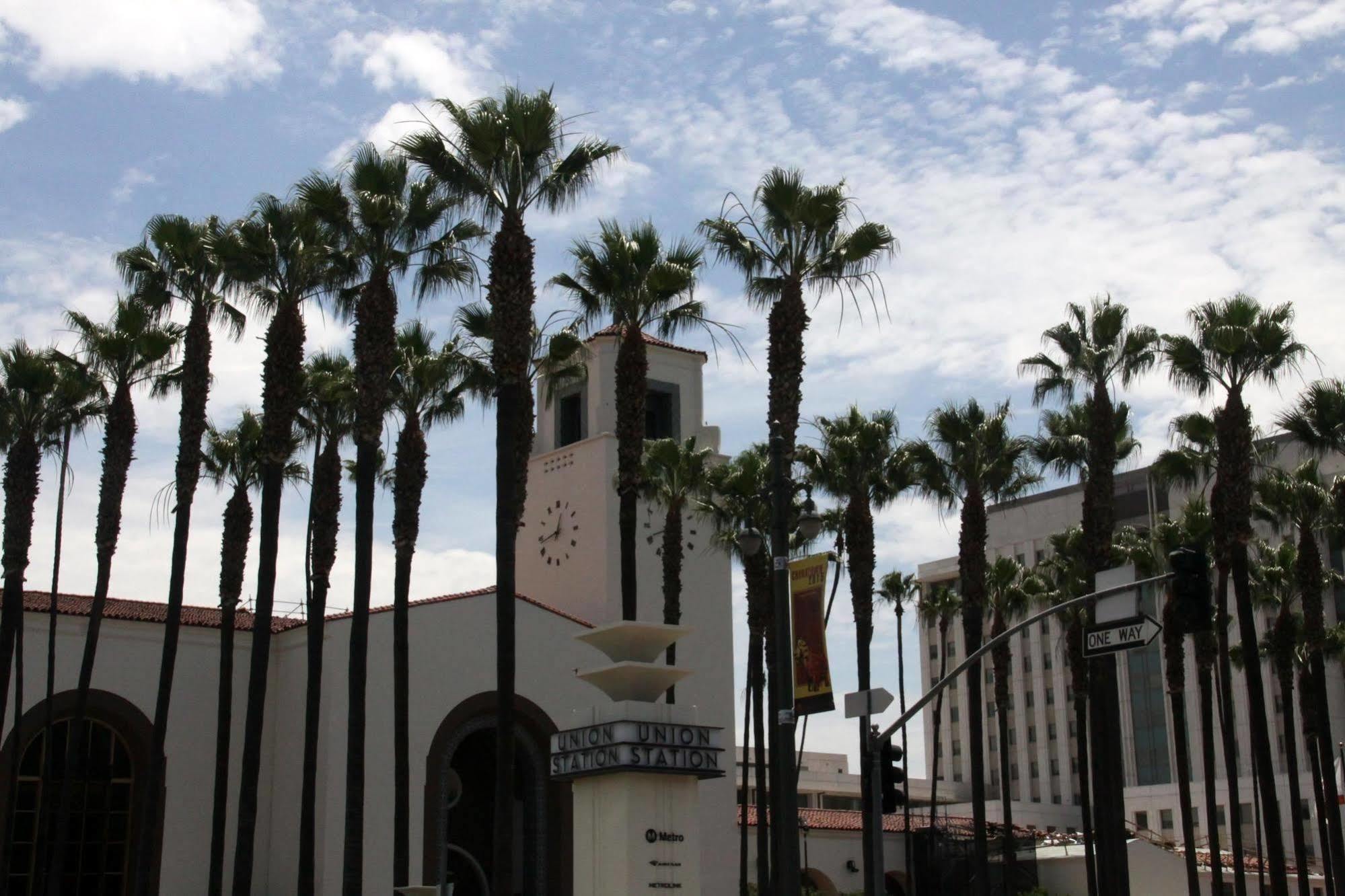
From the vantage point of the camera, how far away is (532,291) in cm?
2753

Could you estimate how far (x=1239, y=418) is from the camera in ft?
119

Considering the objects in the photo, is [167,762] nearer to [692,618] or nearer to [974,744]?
[692,618]

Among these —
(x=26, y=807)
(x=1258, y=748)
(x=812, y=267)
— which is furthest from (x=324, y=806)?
(x=1258, y=748)

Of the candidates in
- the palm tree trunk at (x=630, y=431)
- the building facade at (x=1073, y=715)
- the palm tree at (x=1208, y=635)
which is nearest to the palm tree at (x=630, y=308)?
the palm tree trunk at (x=630, y=431)

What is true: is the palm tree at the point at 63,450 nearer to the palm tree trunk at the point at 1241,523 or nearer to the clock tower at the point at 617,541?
the clock tower at the point at 617,541

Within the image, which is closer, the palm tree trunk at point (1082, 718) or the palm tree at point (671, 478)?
the palm tree at point (671, 478)

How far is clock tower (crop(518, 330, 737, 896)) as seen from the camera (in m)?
46.4

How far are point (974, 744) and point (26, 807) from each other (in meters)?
23.0

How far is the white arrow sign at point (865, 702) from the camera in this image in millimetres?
22234

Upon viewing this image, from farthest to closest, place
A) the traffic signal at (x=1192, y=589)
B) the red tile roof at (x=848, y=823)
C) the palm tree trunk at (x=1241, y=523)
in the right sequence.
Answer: the red tile roof at (x=848, y=823) → the palm tree trunk at (x=1241, y=523) → the traffic signal at (x=1192, y=589)

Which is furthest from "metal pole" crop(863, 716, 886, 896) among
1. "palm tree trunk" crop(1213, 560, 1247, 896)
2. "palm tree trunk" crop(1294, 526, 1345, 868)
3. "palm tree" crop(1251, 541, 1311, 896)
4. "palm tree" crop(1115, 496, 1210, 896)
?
"palm tree" crop(1251, 541, 1311, 896)

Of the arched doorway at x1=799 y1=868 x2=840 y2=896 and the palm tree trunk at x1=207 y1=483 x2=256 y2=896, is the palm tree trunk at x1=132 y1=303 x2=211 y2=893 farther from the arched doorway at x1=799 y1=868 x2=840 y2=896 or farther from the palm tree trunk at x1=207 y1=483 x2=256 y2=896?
the arched doorway at x1=799 y1=868 x2=840 y2=896

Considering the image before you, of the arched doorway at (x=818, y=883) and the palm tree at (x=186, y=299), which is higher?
the palm tree at (x=186, y=299)

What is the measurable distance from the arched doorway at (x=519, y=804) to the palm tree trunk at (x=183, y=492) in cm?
896
